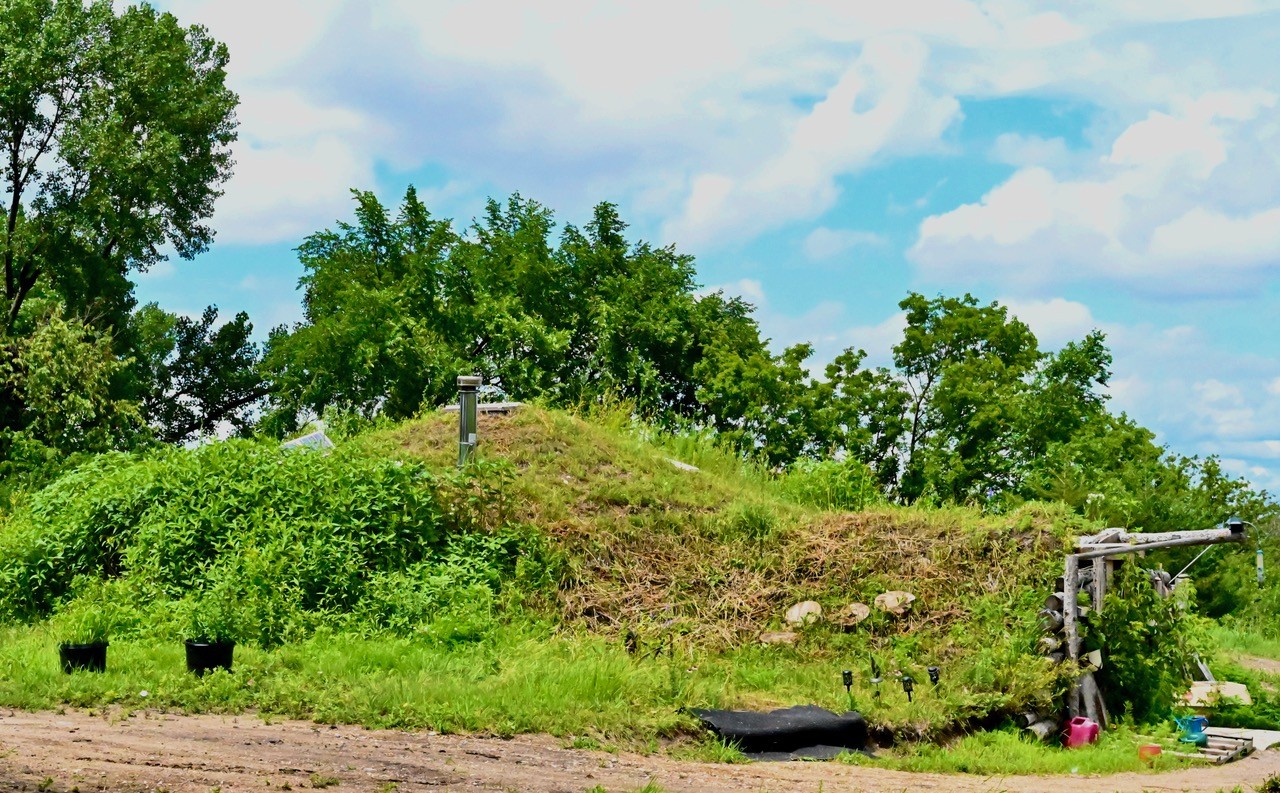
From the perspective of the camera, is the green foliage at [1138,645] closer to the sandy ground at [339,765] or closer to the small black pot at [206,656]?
the sandy ground at [339,765]

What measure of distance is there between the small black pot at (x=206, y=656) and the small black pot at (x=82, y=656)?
2.18 ft

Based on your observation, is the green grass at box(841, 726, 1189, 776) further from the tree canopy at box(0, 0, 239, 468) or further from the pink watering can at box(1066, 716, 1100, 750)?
the tree canopy at box(0, 0, 239, 468)

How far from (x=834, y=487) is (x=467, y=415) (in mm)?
5427

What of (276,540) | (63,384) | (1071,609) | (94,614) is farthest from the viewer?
(63,384)

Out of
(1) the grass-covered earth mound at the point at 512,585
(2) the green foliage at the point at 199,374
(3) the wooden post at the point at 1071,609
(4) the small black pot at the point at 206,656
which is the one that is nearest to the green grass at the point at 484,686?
(1) the grass-covered earth mound at the point at 512,585

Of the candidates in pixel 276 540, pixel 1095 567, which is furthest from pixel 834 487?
pixel 276 540

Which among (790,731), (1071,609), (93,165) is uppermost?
(93,165)

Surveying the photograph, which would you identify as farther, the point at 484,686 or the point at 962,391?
the point at 962,391

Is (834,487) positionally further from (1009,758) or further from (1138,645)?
(1009,758)

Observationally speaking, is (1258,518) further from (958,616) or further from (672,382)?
(958,616)

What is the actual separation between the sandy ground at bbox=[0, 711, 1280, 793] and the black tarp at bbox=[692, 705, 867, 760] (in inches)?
11.8

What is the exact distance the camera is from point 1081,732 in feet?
34.9

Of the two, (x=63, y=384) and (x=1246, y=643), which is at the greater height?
(x=63, y=384)

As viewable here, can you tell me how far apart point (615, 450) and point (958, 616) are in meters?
5.14
